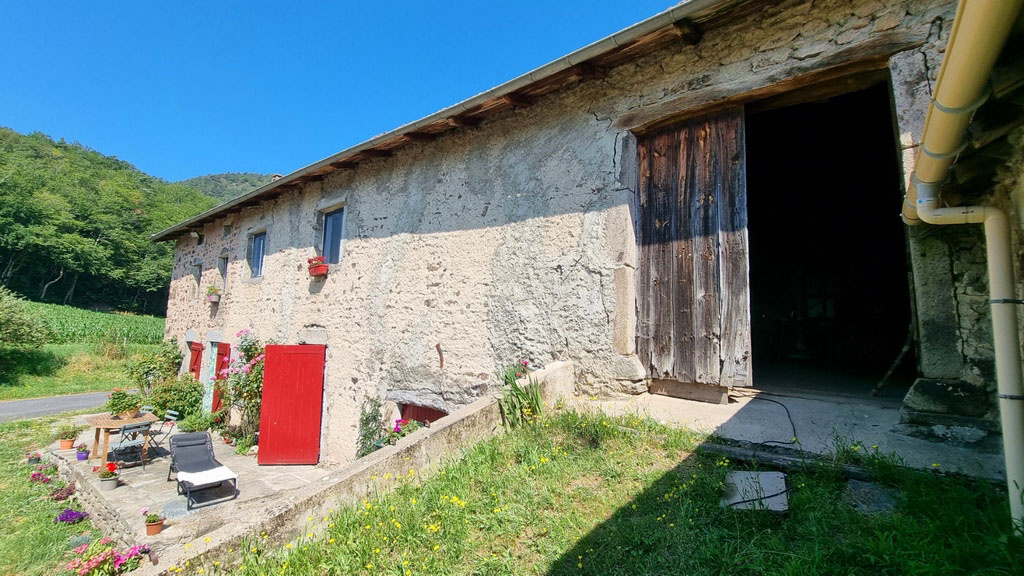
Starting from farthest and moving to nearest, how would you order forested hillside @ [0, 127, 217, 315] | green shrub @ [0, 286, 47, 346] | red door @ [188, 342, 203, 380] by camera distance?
forested hillside @ [0, 127, 217, 315] → green shrub @ [0, 286, 47, 346] → red door @ [188, 342, 203, 380]

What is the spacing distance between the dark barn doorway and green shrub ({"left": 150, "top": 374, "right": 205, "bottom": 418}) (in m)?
12.2

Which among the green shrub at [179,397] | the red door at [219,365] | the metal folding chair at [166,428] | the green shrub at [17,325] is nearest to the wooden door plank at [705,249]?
the red door at [219,365]

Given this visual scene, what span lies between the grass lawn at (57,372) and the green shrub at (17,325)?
130 cm

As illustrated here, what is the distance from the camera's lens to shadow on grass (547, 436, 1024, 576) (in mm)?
1646

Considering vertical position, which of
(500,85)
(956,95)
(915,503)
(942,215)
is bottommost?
(915,503)

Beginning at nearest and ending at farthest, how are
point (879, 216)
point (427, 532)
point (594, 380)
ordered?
1. point (427, 532)
2. point (594, 380)
3. point (879, 216)

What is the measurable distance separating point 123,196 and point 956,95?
5740 cm

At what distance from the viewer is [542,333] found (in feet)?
14.4

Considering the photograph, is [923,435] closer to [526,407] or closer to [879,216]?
[526,407]

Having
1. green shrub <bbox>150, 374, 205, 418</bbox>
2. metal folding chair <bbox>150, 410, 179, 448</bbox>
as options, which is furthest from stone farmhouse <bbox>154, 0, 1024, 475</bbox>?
green shrub <bbox>150, 374, 205, 418</bbox>

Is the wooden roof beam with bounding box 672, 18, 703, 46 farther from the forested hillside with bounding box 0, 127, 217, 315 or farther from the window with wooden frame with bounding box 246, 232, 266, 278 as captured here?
the forested hillside with bounding box 0, 127, 217, 315

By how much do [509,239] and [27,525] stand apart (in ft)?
24.8

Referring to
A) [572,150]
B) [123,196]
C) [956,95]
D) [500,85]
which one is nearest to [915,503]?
[956,95]

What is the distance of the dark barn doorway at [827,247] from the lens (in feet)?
17.3
